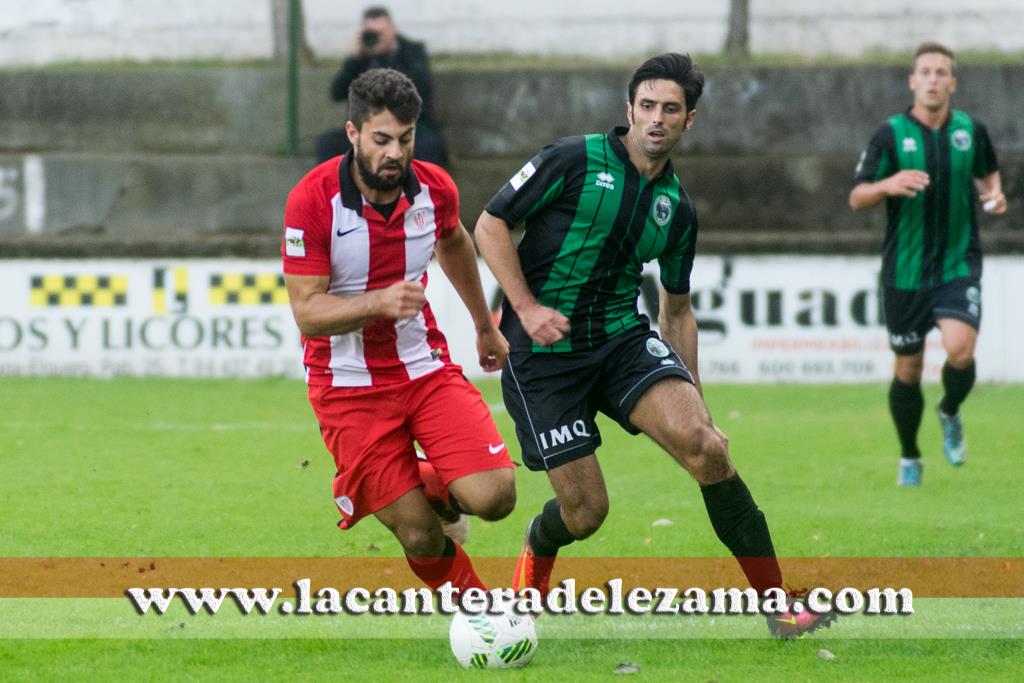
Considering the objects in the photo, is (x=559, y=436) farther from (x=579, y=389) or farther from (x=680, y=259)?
(x=680, y=259)

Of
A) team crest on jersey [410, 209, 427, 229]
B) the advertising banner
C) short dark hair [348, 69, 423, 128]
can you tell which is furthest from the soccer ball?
the advertising banner

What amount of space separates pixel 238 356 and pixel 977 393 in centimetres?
615

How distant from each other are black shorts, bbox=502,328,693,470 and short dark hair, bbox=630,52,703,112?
0.86m

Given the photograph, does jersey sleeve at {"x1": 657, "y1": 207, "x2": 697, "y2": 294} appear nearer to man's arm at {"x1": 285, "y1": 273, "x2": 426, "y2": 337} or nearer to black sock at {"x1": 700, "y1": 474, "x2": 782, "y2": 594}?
black sock at {"x1": 700, "y1": 474, "x2": 782, "y2": 594}

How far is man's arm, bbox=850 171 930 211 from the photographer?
8.72 m

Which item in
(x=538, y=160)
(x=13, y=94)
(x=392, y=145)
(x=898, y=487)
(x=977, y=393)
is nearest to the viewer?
(x=392, y=145)

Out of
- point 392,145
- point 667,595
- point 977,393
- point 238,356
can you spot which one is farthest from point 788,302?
point 392,145

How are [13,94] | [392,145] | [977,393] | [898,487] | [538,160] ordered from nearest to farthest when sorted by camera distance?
[392,145]
[538,160]
[898,487]
[977,393]
[13,94]

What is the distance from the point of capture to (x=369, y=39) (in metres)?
15.6

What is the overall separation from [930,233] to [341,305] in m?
4.79

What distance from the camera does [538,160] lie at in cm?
601

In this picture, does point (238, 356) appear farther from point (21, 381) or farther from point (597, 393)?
point (597, 393)

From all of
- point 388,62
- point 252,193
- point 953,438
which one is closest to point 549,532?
point 953,438

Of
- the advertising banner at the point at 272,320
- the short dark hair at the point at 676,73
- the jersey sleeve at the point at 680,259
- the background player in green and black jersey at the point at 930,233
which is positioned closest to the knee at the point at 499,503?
the jersey sleeve at the point at 680,259
